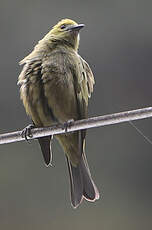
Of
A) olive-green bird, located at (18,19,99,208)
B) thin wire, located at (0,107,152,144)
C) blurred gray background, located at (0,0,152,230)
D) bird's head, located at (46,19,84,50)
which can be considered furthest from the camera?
blurred gray background, located at (0,0,152,230)

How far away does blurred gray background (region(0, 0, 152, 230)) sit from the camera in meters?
2.48

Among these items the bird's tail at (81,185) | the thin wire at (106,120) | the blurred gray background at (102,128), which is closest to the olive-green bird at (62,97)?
the bird's tail at (81,185)

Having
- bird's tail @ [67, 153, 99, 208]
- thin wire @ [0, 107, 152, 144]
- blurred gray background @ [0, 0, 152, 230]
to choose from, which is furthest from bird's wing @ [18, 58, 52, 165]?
blurred gray background @ [0, 0, 152, 230]

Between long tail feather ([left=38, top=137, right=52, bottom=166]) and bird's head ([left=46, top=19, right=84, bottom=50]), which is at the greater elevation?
bird's head ([left=46, top=19, right=84, bottom=50])

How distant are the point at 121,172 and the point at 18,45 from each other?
0.76 m

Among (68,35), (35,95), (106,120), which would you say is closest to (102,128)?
(68,35)

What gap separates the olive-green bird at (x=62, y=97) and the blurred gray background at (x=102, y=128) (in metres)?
0.64

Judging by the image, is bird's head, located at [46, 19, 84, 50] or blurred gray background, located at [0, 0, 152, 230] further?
blurred gray background, located at [0, 0, 152, 230]

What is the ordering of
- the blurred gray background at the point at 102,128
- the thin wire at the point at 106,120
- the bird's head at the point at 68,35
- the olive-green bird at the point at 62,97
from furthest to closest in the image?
the blurred gray background at the point at 102,128 < the bird's head at the point at 68,35 < the olive-green bird at the point at 62,97 < the thin wire at the point at 106,120

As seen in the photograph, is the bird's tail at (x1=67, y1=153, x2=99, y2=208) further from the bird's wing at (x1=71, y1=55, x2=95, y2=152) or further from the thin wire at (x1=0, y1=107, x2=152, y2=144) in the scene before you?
the thin wire at (x1=0, y1=107, x2=152, y2=144)

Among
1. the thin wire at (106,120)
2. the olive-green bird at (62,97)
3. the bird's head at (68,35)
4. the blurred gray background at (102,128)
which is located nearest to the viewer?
the thin wire at (106,120)

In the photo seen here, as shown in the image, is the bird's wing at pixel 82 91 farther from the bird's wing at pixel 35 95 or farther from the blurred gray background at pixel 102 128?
the blurred gray background at pixel 102 128

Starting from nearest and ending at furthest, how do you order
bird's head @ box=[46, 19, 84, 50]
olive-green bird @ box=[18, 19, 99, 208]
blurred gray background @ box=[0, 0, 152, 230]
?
olive-green bird @ box=[18, 19, 99, 208] → bird's head @ box=[46, 19, 84, 50] → blurred gray background @ box=[0, 0, 152, 230]

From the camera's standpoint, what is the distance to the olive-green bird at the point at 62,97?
175 cm
